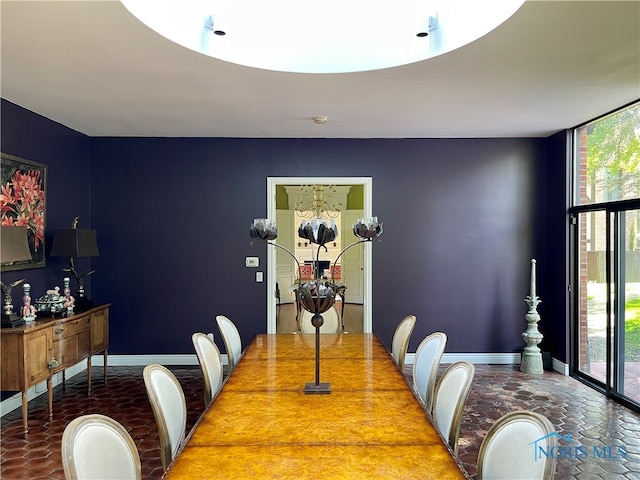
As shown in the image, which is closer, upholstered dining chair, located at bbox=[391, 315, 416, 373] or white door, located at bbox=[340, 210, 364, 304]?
upholstered dining chair, located at bbox=[391, 315, 416, 373]

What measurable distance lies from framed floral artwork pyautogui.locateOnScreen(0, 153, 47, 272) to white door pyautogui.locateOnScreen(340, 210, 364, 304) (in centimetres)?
664

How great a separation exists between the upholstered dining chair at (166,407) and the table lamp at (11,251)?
2111mm

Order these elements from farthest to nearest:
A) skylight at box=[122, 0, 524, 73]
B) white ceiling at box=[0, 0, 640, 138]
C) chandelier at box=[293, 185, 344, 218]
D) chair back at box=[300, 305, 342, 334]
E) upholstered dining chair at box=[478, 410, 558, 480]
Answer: chandelier at box=[293, 185, 344, 218], chair back at box=[300, 305, 342, 334], skylight at box=[122, 0, 524, 73], white ceiling at box=[0, 0, 640, 138], upholstered dining chair at box=[478, 410, 558, 480]

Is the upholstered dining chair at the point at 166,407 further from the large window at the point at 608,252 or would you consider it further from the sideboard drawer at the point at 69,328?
the large window at the point at 608,252

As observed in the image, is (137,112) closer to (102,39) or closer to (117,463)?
(102,39)

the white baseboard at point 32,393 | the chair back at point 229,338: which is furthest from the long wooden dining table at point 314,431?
the white baseboard at point 32,393

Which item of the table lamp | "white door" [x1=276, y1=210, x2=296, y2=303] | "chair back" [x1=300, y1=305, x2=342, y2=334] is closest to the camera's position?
the table lamp

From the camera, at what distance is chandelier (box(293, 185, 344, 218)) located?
373 inches

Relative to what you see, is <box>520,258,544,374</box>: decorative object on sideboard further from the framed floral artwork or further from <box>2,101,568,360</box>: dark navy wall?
the framed floral artwork

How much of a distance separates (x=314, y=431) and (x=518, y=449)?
713 millimetres

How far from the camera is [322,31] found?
126 inches

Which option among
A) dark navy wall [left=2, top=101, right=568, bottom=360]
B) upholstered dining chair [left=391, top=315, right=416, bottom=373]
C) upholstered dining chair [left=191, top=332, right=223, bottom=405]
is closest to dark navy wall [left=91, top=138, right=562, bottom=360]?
dark navy wall [left=2, top=101, right=568, bottom=360]

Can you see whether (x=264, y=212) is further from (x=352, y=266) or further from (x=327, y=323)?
(x=352, y=266)

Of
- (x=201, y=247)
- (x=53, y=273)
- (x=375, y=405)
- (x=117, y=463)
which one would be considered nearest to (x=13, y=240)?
(x=53, y=273)
